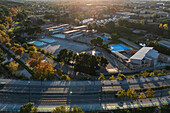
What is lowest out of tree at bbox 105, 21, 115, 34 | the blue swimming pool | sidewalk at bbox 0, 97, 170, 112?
sidewalk at bbox 0, 97, 170, 112

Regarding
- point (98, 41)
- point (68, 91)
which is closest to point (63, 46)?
point (98, 41)

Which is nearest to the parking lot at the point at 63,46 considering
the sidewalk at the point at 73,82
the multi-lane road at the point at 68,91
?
the sidewalk at the point at 73,82

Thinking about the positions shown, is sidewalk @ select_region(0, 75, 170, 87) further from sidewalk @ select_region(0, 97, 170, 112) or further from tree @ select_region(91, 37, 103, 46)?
tree @ select_region(91, 37, 103, 46)

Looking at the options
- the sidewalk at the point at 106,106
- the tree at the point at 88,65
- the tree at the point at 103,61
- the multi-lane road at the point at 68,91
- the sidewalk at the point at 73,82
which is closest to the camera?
the sidewalk at the point at 106,106

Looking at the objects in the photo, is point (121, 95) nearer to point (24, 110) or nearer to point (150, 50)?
point (24, 110)

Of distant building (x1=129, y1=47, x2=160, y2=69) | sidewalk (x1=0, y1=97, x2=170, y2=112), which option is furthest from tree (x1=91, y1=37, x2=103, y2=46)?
sidewalk (x1=0, y1=97, x2=170, y2=112)

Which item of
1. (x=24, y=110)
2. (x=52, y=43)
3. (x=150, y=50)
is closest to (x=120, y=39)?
(x=150, y=50)

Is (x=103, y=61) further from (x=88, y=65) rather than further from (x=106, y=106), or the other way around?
(x=106, y=106)

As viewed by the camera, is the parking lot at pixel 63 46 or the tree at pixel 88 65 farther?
the parking lot at pixel 63 46

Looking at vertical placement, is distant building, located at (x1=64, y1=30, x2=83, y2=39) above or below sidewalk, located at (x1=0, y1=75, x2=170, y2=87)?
above

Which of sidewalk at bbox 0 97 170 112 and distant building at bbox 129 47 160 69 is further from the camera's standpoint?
distant building at bbox 129 47 160 69

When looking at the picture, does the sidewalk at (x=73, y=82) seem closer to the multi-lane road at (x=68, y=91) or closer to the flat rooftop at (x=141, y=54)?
the multi-lane road at (x=68, y=91)
